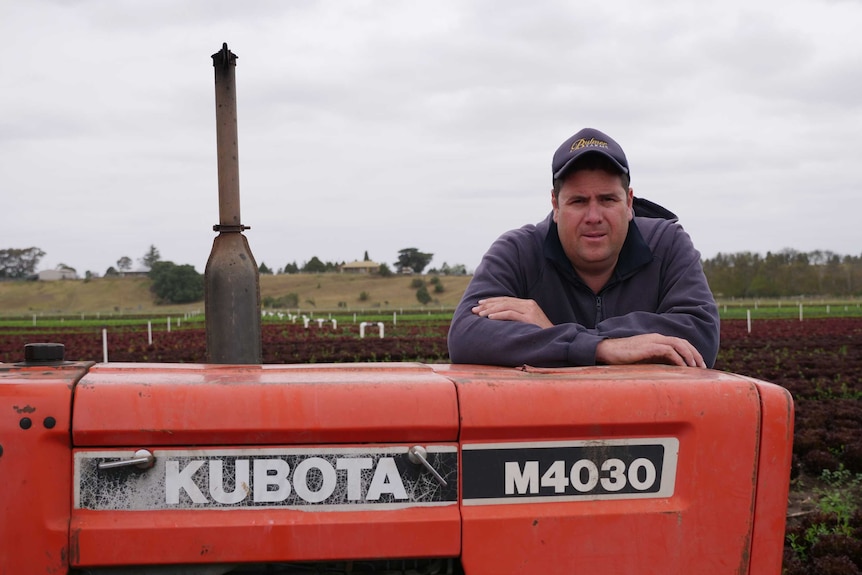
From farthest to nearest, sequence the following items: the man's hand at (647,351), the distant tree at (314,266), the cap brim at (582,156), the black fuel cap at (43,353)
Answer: the distant tree at (314,266)
the cap brim at (582,156)
the man's hand at (647,351)
the black fuel cap at (43,353)

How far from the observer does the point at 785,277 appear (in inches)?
2724

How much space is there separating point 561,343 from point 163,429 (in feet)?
3.82

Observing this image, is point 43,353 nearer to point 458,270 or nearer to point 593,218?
point 593,218

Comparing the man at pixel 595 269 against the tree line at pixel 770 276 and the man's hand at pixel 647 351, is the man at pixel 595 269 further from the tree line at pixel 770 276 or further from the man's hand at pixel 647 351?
the tree line at pixel 770 276

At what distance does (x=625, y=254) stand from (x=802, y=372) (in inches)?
484

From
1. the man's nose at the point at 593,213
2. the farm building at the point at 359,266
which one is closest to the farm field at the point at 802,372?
the man's nose at the point at 593,213

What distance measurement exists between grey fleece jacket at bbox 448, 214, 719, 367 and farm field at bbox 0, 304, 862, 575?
2.47 metres

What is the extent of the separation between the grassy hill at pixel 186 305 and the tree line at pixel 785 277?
23.2 metres

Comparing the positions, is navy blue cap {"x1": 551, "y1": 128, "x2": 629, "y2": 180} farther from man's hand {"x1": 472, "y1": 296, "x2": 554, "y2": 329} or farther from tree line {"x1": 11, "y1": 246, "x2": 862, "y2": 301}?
tree line {"x1": 11, "y1": 246, "x2": 862, "y2": 301}

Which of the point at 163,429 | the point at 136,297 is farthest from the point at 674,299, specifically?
the point at 136,297

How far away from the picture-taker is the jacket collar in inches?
113

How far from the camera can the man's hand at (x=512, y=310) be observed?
2.60 meters

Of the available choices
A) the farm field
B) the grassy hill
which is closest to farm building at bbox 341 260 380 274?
the grassy hill

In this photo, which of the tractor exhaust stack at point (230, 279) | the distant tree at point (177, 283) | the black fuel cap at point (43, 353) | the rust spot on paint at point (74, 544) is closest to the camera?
the rust spot on paint at point (74, 544)
